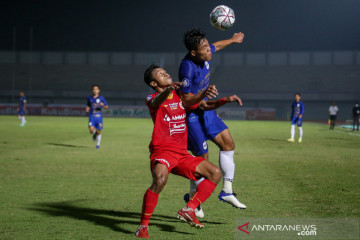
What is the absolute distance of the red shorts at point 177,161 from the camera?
15.6ft

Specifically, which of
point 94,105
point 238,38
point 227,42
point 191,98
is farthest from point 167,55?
point 191,98

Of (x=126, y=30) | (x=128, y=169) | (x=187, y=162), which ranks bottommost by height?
(x=128, y=169)

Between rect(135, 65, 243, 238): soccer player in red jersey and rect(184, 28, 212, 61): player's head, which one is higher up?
rect(184, 28, 212, 61): player's head

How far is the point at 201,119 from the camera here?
18.6 ft

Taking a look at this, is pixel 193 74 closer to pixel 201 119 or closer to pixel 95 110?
pixel 201 119

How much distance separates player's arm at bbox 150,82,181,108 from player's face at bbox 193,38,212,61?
1.06 metres

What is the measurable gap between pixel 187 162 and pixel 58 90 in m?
62.3

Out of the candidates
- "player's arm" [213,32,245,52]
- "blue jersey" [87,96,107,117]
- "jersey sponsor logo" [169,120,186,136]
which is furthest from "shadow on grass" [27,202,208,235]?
"blue jersey" [87,96,107,117]

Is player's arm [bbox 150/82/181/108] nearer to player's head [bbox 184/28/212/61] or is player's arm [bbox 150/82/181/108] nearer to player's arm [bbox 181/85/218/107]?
player's arm [bbox 181/85/218/107]

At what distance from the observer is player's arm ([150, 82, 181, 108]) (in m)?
4.50

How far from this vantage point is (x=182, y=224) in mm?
5375

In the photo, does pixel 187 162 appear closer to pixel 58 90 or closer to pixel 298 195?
pixel 298 195

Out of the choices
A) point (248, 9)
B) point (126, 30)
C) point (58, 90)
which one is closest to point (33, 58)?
point (58, 90)

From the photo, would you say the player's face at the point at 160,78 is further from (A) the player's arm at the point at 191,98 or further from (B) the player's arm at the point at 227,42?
→ (B) the player's arm at the point at 227,42
